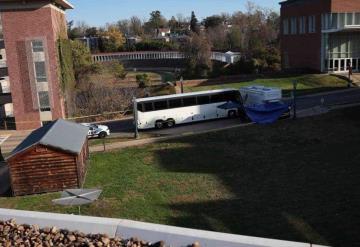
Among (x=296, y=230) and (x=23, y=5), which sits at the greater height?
(x=23, y=5)

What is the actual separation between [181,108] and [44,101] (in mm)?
14547

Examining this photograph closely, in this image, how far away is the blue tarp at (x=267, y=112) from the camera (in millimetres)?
36562

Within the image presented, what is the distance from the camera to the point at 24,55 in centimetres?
4391

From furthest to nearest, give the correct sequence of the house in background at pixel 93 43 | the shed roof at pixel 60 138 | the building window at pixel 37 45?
1. the house in background at pixel 93 43
2. the building window at pixel 37 45
3. the shed roof at pixel 60 138

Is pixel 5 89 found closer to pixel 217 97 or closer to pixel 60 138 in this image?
pixel 217 97

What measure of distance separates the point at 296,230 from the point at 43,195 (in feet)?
43.2

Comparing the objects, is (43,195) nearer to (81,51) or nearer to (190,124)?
(190,124)

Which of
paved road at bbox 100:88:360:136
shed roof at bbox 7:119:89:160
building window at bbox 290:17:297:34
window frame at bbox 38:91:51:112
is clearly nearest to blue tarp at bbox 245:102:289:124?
paved road at bbox 100:88:360:136

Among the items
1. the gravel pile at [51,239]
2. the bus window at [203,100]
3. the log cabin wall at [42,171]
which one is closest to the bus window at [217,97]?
the bus window at [203,100]

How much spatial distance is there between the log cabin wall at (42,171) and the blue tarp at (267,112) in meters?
16.9

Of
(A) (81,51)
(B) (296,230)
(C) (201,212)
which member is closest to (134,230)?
(B) (296,230)

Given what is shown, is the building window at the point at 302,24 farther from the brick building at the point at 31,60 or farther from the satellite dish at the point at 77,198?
the satellite dish at the point at 77,198

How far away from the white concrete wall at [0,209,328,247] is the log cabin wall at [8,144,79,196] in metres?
13.6

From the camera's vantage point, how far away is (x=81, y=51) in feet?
195
